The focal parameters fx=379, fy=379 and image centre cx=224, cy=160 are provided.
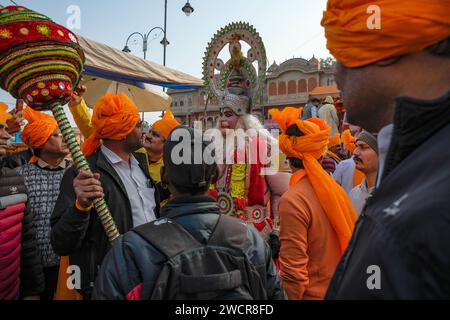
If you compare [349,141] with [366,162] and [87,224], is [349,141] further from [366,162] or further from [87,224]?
[87,224]

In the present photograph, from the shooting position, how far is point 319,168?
3.04m

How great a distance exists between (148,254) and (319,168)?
1.80 m

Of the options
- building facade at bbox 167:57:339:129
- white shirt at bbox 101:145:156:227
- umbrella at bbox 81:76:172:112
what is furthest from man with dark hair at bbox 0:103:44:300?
building facade at bbox 167:57:339:129

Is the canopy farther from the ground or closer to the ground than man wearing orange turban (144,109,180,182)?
farther from the ground

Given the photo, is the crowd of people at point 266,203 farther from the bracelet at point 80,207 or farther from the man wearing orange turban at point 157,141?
the man wearing orange turban at point 157,141

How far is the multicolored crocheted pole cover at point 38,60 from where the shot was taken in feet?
6.58

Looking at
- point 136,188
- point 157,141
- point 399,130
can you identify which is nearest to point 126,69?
point 157,141

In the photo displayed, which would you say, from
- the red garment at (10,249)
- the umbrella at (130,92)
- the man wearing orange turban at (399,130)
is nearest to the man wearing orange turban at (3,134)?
the red garment at (10,249)

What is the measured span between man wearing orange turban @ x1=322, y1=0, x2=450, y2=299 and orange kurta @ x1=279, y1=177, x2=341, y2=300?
155cm

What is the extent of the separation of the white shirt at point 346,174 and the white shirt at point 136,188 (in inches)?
114

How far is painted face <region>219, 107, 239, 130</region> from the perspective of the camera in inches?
189

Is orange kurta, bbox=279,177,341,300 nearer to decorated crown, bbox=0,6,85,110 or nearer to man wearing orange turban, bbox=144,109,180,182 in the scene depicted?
decorated crown, bbox=0,6,85,110

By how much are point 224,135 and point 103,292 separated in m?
3.23
